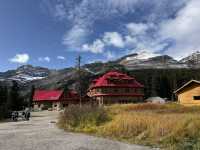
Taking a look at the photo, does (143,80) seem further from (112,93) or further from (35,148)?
(35,148)

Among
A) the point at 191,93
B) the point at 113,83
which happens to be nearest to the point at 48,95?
the point at 113,83

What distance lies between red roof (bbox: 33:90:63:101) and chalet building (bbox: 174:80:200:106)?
56.6 m

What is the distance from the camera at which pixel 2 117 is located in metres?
53.7

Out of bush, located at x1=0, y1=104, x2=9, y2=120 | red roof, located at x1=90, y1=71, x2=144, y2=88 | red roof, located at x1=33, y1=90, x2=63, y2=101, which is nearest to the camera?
bush, located at x1=0, y1=104, x2=9, y2=120

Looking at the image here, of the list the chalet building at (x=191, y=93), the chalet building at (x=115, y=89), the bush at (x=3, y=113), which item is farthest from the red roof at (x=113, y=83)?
the chalet building at (x=191, y=93)

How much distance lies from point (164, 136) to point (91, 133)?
738cm

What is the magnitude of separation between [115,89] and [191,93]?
39011 mm

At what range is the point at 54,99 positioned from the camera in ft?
339

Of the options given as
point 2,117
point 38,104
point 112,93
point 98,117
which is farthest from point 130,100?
point 98,117

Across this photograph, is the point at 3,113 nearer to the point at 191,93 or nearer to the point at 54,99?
the point at 191,93

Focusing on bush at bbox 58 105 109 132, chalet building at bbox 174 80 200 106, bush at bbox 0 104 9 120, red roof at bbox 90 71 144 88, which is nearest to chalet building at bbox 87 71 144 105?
red roof at bbox 90 71 144 88

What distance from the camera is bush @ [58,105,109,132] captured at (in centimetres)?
2750

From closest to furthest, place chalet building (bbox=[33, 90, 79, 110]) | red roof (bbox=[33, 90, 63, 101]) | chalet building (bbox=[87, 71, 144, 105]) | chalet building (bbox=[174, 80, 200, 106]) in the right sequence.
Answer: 1. chalet building (bbox=[174, 80, 200, 106])
2. chalet building (bbox=[87, 71, 144, 105])
3. chalet building (bbox=[33, 90, 79, 110])
4. red roof (bbox=[33, 90, 63, 101])

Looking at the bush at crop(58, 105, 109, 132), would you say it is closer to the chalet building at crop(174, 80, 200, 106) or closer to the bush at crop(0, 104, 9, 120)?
the chalet building at crop(174, 80, 200, 106)
